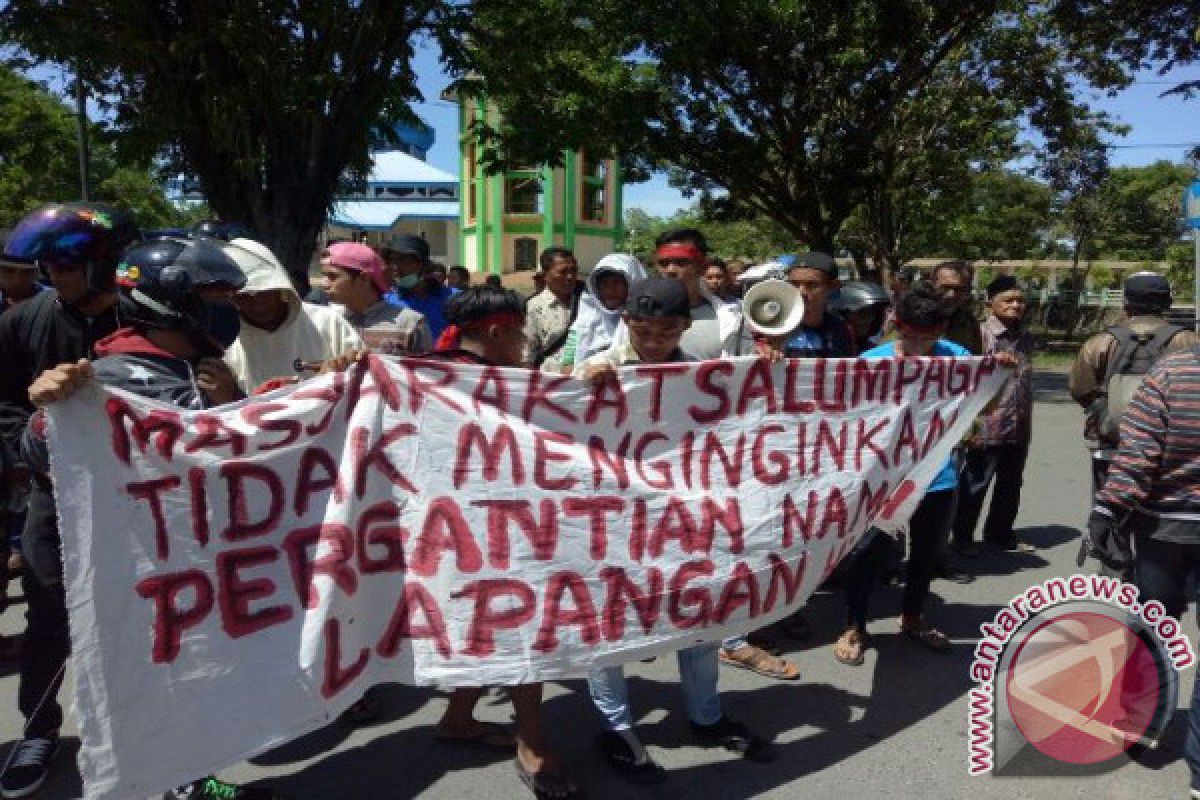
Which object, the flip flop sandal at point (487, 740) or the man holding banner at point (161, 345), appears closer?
→ the man holding banner at point (161, 345)

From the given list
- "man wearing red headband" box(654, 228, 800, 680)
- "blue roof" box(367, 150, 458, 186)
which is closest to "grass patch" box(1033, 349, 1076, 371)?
"man wearing red headband" box(654, 228, 800, 680)

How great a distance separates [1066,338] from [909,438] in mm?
24455

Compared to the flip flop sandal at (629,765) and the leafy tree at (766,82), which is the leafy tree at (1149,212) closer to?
the leafy tree at (766,82)

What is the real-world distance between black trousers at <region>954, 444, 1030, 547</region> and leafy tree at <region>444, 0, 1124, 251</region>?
6902 millimetres

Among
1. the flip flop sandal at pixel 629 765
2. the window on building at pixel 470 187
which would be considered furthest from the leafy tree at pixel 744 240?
the flip flop sandal at pixel 629 765

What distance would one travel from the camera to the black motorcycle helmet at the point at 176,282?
2.75m

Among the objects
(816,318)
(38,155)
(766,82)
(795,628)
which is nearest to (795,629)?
(795,628)

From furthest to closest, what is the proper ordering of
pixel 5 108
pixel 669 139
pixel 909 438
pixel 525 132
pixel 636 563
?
pixel 5 108
pixel 669 139
pixel 525 132
pixel 909 438
pixel 636 563

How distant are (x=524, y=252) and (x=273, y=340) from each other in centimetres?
3385

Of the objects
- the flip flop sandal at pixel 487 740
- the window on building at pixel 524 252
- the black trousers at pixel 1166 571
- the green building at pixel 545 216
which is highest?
the green building at pixel 545 216

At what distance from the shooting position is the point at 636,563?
309cm

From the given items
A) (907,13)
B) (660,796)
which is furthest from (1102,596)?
(907,13)

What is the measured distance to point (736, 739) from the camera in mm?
3391

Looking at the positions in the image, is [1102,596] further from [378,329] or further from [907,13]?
[907,13]
